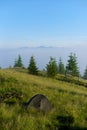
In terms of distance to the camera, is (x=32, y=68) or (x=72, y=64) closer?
(x=32, y=68)

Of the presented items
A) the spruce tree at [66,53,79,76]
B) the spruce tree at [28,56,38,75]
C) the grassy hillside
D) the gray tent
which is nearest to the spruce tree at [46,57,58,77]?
the spruce tree at [28,56,38,75]

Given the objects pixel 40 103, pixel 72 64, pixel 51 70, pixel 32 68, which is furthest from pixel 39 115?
pixel 72 64

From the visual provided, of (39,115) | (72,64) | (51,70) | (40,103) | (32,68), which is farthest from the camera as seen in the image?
(72,64)

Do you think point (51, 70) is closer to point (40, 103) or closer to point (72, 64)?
point (72, 64)

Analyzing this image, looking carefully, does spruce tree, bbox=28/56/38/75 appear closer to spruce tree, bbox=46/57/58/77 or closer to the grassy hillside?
spruce tree, bbox=46/57/58/77

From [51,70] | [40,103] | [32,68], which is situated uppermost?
[32,68]

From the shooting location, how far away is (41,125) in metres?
9.48

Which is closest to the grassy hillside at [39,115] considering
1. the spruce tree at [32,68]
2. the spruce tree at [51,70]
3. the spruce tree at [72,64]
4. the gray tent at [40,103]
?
the gray tent at [40,103]

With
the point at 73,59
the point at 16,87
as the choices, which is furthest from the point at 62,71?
the point at 16,87

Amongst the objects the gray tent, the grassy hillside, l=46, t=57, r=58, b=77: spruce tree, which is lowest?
the grassy hillside

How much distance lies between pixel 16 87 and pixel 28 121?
19.0 feet

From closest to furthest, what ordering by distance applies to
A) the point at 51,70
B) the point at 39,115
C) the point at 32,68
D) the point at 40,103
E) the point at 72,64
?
1. the point at 39,115
2. the point at 40,103
3. the point at 51,70
4. the point at 32,68
5. the point at 72,64

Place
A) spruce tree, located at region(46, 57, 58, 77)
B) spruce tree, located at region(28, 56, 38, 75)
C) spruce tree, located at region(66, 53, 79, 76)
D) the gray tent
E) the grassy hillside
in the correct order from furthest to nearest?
spruce tree, located at region(66, 53, 79, 76), spruce tree, located at region(28, 56, 38, 75), spruce tree, located at region(46, 57, 58, 77), the gray tent, the grassy hillside

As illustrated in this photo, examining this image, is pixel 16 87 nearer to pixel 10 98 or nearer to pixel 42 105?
pixel 10 98
